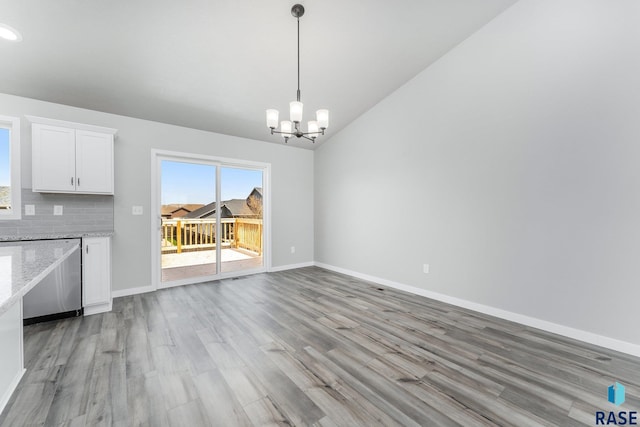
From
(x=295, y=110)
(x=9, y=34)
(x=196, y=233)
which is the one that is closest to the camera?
(x=9, y=34)

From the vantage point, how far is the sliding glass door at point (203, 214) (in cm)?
419

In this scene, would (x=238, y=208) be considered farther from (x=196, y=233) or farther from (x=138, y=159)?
(x=138, y=159)

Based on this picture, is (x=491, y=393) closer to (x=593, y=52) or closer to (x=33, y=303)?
(x=593, y=52)

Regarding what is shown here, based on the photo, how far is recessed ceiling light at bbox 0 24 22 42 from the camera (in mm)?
2258

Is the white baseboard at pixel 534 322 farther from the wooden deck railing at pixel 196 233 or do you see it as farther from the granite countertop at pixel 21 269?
the granite countertop at pixel 21 269

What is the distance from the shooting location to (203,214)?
4590 mm

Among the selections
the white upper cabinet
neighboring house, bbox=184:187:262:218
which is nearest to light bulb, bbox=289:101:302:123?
the white upper cabinet

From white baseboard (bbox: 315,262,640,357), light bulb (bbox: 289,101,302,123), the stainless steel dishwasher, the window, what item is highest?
light bulb (bbox: 289,101,302,123)

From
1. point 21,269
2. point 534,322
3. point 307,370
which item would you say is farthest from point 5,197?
point 534,322

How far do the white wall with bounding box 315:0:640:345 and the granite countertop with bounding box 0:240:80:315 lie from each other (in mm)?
3761

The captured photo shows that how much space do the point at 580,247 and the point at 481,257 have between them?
0.88 metres

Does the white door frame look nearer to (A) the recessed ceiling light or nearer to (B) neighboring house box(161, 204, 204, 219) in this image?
(B) neighboring house box(161, 204, 204, 219)

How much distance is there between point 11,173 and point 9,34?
1609 mm

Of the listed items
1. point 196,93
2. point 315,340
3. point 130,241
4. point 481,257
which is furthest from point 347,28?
point 130,241
